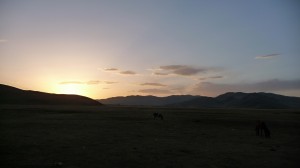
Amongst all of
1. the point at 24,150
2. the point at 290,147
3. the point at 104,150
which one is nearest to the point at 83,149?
the point at 104,150

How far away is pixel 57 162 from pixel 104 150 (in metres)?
4.16

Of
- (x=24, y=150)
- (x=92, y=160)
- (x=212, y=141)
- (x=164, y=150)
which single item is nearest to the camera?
(x=92, y=160)

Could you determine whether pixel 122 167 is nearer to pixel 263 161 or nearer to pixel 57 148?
pixel 57 148

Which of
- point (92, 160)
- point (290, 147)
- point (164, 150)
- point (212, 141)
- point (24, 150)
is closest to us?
point (92, 160)

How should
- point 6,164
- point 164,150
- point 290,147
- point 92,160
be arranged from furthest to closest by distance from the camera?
point 290,147 < point 164,150 < point 92,160 < point 6,164

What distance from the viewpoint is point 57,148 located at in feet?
63.1

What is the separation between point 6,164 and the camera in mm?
14555

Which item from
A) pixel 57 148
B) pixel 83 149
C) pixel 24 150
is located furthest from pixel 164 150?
pixel 24 150

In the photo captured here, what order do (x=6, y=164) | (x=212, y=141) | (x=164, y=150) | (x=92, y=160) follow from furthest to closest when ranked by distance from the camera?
(x=212, y=141) < (x=164, y=150) < (x=92, y=160) < (x=6, y=164)

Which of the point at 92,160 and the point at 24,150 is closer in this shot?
the point at 92,160

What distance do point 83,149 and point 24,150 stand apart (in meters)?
3.39

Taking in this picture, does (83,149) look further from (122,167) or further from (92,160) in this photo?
(122,167)

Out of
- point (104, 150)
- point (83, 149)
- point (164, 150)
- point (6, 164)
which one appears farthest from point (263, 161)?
point (6, 164)

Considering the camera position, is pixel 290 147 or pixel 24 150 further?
pixel 290 147
